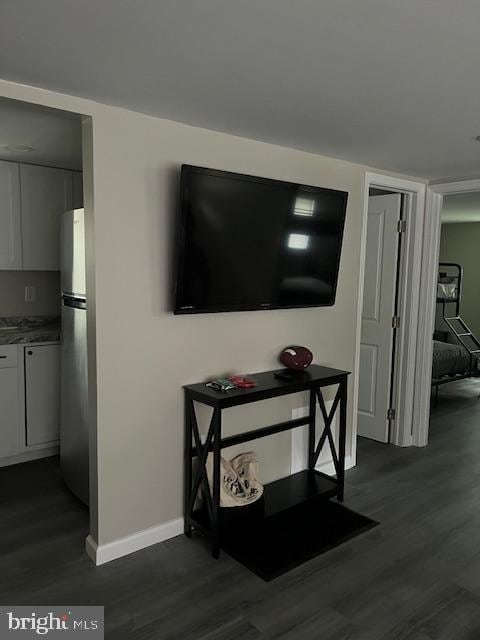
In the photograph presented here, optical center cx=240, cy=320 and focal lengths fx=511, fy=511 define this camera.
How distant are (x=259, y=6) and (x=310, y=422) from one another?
2.59m

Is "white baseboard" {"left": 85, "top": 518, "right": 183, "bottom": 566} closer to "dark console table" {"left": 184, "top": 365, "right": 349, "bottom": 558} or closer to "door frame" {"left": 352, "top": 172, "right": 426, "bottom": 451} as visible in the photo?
"dark console table" {"left": 184, "top": 365, "right": 349, "bottom": 558}

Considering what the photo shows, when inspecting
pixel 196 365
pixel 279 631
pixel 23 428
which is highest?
pixel 196 365

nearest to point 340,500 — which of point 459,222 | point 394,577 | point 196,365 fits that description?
point 394,577

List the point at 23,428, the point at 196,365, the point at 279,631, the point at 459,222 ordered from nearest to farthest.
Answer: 1. the point at 279,631
2. the point at 196,365
3. the point at 23,428
4. the point at 459,222

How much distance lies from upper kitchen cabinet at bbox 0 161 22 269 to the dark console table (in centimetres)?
196

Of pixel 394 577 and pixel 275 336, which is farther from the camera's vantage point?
pixel 275 336

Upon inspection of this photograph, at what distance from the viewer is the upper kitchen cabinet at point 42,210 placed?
3809mm

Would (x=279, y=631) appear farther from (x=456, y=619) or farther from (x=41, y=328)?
(x=41, y=328)

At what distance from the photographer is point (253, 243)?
111 inches

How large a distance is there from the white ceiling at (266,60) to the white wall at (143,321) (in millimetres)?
151

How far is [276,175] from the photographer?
310 centimetres

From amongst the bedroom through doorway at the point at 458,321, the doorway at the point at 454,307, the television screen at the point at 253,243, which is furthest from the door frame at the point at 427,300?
the television screen at the point at 253,243

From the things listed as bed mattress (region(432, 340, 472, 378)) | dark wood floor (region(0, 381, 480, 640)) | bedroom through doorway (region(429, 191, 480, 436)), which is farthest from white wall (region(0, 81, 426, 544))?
bed mattress (region(432, 340, 472, 378))

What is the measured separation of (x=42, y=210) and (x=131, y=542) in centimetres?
253
